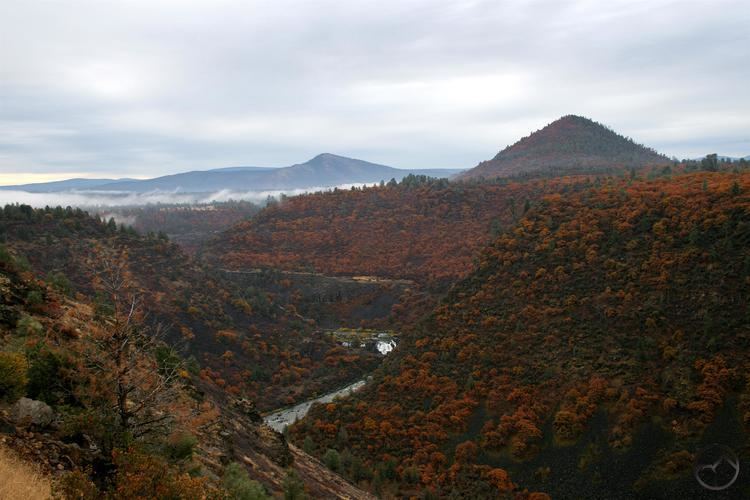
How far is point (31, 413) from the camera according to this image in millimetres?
10125

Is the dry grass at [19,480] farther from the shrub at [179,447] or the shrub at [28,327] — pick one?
the shrub at [28,327]

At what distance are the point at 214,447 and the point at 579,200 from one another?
59.7 metres

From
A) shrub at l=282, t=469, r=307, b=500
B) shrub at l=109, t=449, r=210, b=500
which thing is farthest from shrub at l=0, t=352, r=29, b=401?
shrub at l=282, t=469, r=307, b=500

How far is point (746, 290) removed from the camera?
35625mm

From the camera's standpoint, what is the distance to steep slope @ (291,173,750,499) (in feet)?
98.4

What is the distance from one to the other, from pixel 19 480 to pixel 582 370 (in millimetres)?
38341

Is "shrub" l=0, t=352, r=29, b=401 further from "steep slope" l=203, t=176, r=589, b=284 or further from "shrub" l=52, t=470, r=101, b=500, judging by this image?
"steep slope" l=203, t=176, r=589, b=284

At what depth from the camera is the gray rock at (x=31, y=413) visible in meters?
9.94

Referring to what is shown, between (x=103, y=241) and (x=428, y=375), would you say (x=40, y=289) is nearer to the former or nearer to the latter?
(x=428, y=375)

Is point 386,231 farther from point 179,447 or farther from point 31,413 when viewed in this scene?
point 31,413

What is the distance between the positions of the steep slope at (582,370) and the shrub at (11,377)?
94.3 ft

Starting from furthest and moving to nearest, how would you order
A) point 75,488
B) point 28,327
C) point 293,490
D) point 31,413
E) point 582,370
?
1. point 582,370
2. point 293,490
3. point 28,327
4. point 31,413
5. point 75,488

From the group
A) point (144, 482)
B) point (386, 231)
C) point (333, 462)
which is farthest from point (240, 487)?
point (386, 231)

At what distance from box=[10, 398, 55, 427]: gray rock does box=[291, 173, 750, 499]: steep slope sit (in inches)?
1113
